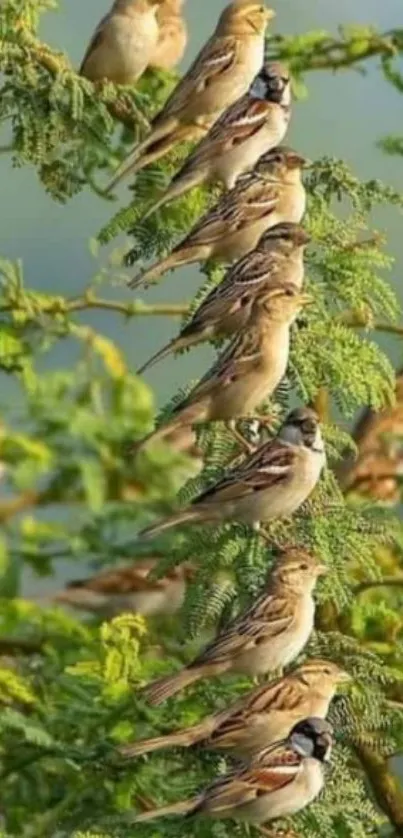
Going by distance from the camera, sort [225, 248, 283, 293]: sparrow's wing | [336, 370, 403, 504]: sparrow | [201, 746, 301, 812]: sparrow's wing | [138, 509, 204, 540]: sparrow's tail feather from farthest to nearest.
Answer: [336, 370, 403, 504]: sparrow
[225, 248, 283, 293]: sparrow's wing
[138, 509, 204, 540]: sparrow's tail feather
[201, 746, 301, 812]: sparrow's wing

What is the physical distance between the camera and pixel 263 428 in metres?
3.27

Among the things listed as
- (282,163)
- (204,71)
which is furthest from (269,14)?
(282,163)

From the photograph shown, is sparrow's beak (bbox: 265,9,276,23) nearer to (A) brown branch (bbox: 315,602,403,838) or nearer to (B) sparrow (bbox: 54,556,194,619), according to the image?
(A) brown branch (bbox: 315,602,403,838)

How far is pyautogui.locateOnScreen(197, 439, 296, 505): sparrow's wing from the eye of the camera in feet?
9.85

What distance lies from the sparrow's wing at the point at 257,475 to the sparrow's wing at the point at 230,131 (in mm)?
622

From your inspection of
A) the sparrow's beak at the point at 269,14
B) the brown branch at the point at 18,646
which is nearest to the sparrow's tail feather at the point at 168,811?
the sparrow's beak at the point at 269,14

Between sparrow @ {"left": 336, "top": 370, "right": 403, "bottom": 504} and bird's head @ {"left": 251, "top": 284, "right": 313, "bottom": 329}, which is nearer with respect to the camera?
bird's head @ {"left": 251, "top": 284, "right": 313, "bottom": 329}

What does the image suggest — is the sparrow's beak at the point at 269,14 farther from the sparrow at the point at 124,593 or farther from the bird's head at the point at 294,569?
the sparrow at the point at 124,593

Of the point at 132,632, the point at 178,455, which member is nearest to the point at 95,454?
the point at 178,455

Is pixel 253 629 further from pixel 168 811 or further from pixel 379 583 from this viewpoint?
pixel 379 583

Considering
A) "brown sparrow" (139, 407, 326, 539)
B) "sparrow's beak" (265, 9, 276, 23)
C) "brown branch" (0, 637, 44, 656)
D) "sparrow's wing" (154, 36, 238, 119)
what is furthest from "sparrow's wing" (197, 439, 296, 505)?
"brown branch" (0, 637, 44, 656)

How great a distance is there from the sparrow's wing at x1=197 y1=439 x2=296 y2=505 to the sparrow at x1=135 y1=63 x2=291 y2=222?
1.94 ft

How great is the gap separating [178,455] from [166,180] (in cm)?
250

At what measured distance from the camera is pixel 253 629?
10.2 feet
